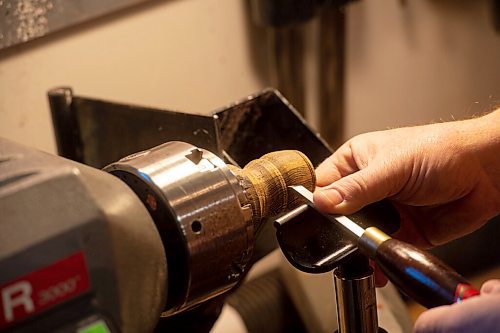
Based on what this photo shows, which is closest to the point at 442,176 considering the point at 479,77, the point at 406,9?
the point at 406,9

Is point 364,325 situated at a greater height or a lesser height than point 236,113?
lesser

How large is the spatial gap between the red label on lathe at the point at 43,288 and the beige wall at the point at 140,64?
698 mm

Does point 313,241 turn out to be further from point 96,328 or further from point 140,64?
point 140,64

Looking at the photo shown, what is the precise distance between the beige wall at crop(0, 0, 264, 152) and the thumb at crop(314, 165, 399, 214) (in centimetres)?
63

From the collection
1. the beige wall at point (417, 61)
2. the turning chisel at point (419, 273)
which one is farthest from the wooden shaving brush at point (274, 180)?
the beige wall at point (417, 61)

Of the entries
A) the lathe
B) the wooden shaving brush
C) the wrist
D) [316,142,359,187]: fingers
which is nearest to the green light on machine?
the lathe

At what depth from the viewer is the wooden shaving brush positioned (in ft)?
2.05

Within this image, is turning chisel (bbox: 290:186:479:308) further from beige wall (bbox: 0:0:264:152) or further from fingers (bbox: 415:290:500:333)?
beige wall (bbox: 0:0:264:152)

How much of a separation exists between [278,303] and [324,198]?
813 millimetres

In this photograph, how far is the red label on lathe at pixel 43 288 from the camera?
0.47 meters

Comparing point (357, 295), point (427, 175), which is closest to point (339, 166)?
point (427, 175)

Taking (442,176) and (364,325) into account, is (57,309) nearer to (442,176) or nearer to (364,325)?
(364,325)

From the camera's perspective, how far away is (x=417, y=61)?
1.70 metres

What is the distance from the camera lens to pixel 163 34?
126cm
